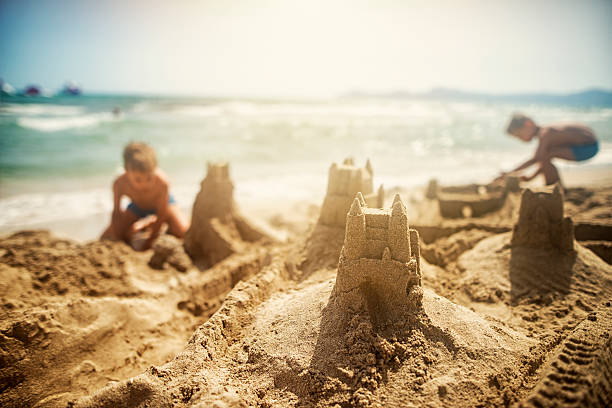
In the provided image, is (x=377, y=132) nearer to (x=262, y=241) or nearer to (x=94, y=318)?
(x=262, y=241)

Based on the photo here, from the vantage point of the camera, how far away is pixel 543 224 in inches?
133

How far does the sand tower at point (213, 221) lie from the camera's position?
4.68m

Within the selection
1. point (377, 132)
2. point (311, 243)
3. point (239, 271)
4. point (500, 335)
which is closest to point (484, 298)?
point (500, 335)

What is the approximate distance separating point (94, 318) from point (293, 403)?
6.40ft

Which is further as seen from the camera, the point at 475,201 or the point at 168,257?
the point at 475,201

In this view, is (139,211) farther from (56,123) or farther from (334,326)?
(56,123)

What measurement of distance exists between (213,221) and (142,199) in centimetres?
154

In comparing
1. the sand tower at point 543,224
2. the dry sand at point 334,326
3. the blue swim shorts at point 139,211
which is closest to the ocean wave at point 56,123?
the blue swim shorts at point 139,211

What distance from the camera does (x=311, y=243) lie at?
3262 mm

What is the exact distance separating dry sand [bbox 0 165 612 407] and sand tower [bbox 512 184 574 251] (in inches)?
A: 0.7

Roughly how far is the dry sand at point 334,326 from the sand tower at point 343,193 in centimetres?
12

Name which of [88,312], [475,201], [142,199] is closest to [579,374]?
[88,312]

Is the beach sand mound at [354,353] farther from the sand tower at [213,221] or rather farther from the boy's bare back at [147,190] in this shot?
the boy's bare back at [147,190]

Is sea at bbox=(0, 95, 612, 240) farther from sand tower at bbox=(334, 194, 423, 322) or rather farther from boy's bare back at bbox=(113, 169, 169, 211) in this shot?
sand tower at bbox=(334, 194, 423, 322)
